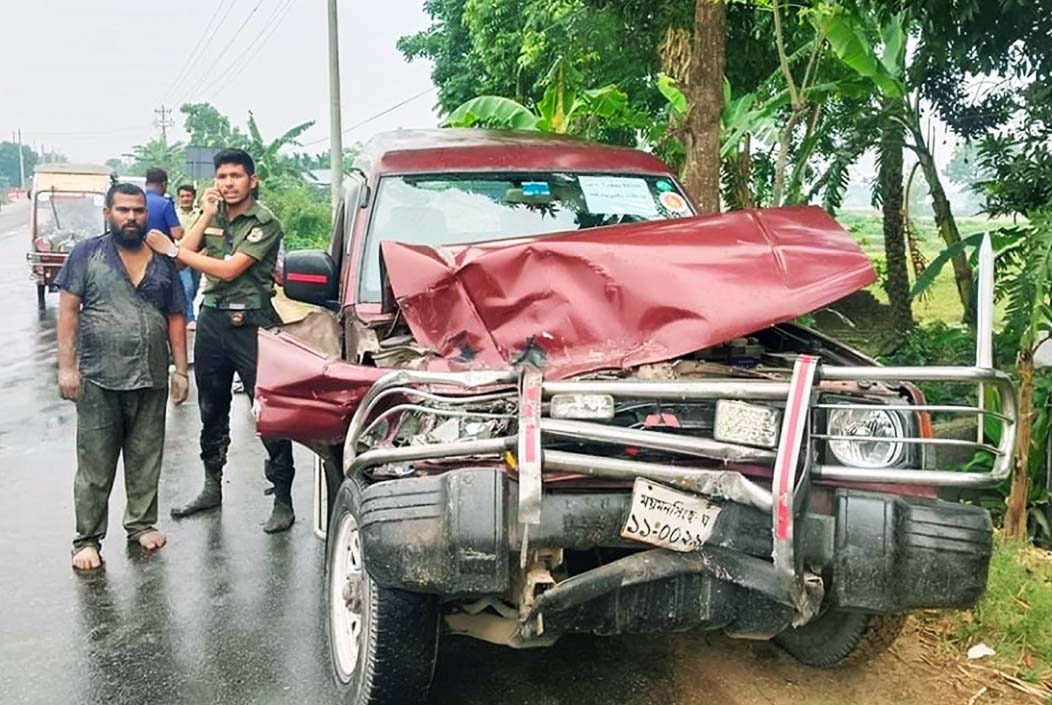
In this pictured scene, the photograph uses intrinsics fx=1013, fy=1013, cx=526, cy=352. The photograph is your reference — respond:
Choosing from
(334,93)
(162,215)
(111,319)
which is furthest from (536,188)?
(334,93)

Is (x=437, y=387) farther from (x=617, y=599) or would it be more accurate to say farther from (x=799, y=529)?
(x=799, y=529)

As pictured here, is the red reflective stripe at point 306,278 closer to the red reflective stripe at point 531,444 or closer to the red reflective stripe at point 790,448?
the red reflective stripe at point 531,444

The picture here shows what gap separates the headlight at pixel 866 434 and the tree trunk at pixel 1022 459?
2.27 meters

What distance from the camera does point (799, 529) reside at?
9.16 ft

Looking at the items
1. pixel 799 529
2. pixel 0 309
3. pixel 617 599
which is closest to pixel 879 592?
pixel 799 529

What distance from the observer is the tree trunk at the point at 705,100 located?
276 inches

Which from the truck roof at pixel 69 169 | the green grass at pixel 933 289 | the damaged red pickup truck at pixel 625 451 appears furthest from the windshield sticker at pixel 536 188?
the truck roof at pixel 69 169

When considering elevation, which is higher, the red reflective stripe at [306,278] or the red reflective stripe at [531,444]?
the red reflective stripe at [306,278]

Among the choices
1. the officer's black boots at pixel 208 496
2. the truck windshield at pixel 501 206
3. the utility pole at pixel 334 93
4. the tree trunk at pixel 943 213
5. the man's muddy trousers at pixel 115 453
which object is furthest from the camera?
the utility pole at pixel 334 93

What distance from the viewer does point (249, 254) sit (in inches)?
218

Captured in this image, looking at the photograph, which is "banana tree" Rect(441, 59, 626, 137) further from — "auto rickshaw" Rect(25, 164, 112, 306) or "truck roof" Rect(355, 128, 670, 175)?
"auto rickshaw" Rect(25, 164, 112, 306)

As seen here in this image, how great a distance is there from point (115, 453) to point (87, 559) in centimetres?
54

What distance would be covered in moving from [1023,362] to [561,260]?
278 centimetres

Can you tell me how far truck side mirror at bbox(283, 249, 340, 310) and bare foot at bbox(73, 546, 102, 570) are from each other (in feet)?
5.53
